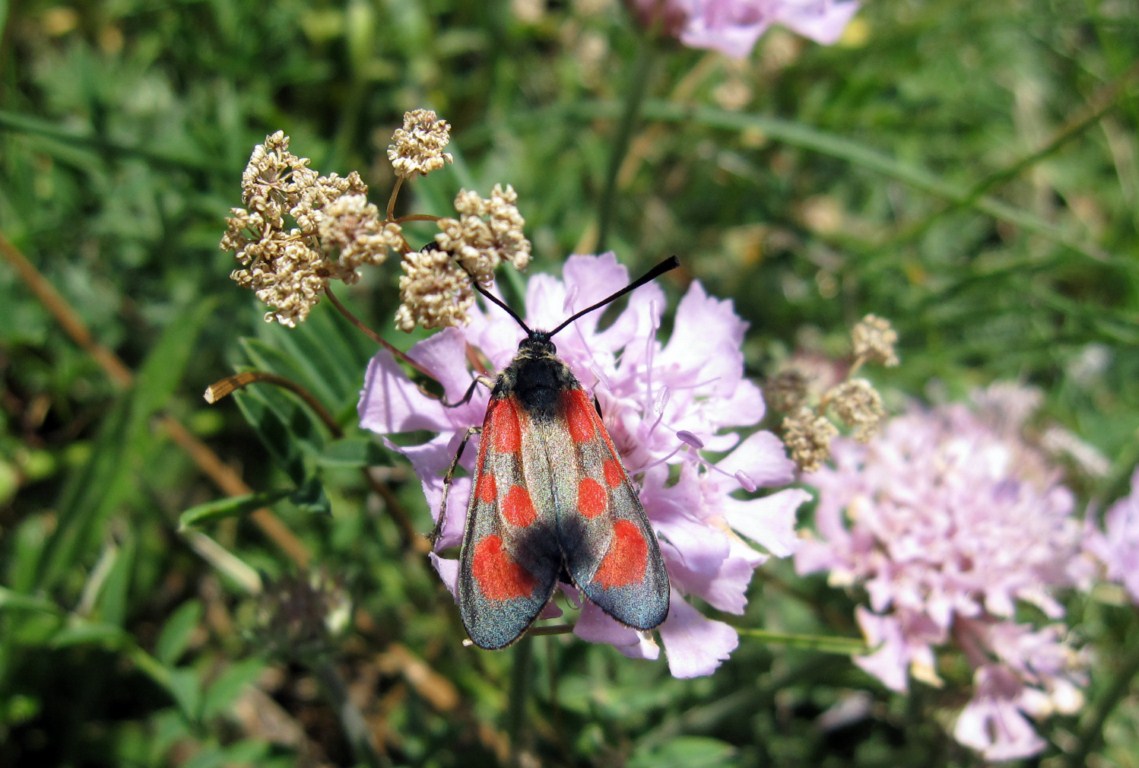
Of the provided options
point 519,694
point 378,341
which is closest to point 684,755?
point 519,694

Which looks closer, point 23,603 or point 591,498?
point 591,498

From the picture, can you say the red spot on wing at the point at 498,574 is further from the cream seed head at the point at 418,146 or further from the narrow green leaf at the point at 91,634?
the narrow green leaf at the point at 91,634

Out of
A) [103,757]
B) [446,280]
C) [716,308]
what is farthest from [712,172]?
[103,757]

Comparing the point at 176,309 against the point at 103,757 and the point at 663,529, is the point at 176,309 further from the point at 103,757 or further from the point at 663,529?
the point at 663,529

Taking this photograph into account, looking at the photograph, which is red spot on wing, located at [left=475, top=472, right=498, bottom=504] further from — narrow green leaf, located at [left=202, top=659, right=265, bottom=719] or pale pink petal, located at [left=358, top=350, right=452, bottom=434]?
narrow green leaf, located at [left=202, top=659, right=265, bottom=719]

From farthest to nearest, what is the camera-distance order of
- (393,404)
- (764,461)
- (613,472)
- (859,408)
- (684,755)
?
(684,755) < (859,408) < (764,461) < (393,404) < (613,472)

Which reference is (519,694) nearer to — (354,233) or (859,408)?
(859,408)

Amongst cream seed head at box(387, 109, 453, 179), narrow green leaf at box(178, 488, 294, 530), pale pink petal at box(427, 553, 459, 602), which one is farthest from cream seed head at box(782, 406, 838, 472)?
narrow green leaf at box(178, 488, 294, 530)

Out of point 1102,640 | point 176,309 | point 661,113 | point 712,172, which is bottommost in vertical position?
point 1102,640
